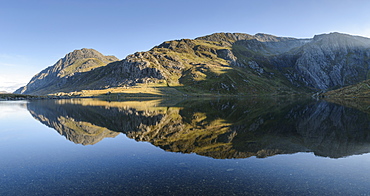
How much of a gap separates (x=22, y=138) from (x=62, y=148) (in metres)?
12.4

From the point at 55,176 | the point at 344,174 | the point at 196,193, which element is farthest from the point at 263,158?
the point at 55,176

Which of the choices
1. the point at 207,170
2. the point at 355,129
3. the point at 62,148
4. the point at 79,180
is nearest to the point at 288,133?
the point at 355,129

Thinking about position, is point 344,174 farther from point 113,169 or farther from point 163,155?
point 113,169

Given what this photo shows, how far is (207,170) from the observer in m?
19.8

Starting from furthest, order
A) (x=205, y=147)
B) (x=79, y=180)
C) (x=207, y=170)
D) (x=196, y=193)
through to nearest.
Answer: (x=205, y=147)
(x=207, y=170)
(x=79, y=180)
(x=196, y=193)

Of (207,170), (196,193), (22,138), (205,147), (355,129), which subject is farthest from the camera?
(355,129)

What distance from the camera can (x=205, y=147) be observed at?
2864 cm

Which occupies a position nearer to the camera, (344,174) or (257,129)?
(344,174)

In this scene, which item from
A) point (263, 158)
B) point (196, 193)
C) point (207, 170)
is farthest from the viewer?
point (263, 158)

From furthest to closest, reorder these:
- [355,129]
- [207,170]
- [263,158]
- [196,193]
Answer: [355,129]
[263,158]
[207,170]
[196,193]

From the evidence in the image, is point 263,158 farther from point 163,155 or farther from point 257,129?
point 257,129

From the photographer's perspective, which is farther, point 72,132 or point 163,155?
point 72,132

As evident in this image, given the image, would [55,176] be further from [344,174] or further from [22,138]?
A: [344,174]

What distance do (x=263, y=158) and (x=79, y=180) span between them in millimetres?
19722
